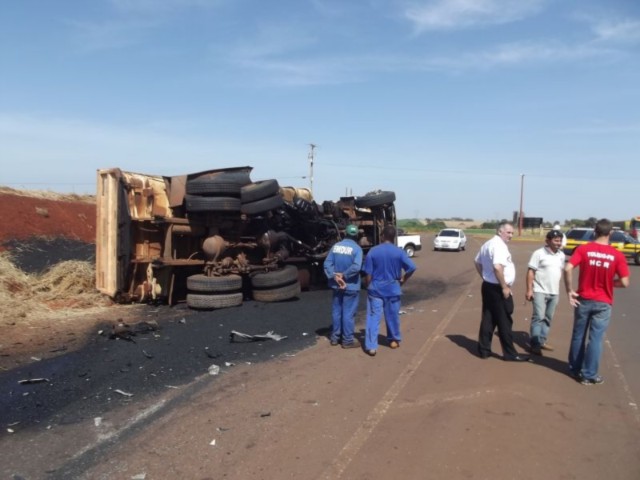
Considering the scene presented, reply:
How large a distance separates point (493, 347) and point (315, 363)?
2.59 meters

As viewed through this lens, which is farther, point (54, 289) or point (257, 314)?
point (54, 289)

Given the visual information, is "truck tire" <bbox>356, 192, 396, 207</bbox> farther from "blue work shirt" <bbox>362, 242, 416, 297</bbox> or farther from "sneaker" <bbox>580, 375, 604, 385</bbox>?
"sneaker" <bbox>580, 375, 604, 385</bbox>

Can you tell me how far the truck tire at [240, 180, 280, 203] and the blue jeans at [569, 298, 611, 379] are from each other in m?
6.38

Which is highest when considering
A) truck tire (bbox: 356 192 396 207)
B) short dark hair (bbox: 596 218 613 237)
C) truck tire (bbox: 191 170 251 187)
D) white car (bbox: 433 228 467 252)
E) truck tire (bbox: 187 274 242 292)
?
truck tire (bbox: 191 170 251 187)

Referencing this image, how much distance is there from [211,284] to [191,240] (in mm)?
1468

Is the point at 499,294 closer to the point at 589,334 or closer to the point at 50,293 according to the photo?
the point at 589,334

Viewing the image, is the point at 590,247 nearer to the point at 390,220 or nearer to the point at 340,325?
the point at 340,325

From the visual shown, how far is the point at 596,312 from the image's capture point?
5793 mm

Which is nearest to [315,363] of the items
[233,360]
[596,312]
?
[233,360]

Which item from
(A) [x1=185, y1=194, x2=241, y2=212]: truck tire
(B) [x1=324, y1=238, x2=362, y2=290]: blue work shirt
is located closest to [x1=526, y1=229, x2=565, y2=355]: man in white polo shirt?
(B) [x1=324, y1=238, x2=362, y2=290]: blue work shirt

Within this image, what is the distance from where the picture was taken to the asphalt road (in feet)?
12.8

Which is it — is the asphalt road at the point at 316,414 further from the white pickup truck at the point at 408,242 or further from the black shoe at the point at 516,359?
the white pickup truck at the point at 408,242

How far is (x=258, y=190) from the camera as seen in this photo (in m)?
10.6

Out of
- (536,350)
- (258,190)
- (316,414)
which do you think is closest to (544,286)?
(536,350)
